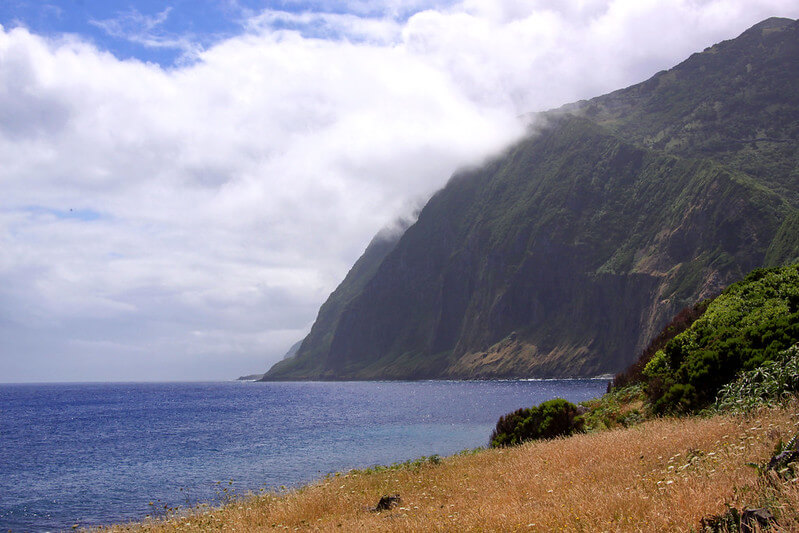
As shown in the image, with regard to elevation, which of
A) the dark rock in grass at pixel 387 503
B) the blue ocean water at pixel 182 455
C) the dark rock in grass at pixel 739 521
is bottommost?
the blue ocean water at pixel 182 455

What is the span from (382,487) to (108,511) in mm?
14367

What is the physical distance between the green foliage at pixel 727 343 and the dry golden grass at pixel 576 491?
108 inches

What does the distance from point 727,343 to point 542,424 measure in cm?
726

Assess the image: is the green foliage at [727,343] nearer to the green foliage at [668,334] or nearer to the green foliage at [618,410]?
the green foliage at [618,410]

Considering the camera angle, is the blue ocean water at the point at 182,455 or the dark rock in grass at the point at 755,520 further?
the blue ocean water at the point at 182,455

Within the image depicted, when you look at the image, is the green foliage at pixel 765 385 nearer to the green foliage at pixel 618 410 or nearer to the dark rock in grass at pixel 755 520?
the green foliage at pixel 618 410

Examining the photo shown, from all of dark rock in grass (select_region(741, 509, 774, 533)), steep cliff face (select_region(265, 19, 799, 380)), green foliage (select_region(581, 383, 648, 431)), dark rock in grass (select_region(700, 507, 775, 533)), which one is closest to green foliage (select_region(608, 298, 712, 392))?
green foliage (select_region(581, 383, 648, 431))

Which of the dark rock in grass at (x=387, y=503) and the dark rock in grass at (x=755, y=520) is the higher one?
A: the dark rock in grass at (x=755, y=520)

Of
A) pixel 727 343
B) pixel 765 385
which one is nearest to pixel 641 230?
pixel 727 343

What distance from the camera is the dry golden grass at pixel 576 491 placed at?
26.0 ft

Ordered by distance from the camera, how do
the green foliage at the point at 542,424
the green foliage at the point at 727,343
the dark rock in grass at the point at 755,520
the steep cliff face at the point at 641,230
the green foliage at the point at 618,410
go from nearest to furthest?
the dark rock in grass at the point at 755,520, the green foliage at the point at 727,343, the green foliage at the point at 618,410, the green foliage at the point at 542,424, the steep cliff face at the point at 641,230

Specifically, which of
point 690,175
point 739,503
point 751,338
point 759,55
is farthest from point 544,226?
point 739,503

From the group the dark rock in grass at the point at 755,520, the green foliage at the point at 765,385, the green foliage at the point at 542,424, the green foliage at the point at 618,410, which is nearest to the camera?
the dark rock in grass at the point at 755,520

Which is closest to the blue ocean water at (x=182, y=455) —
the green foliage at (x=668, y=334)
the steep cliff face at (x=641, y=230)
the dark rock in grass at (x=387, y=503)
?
the green foliage at (x=668, y=334)
